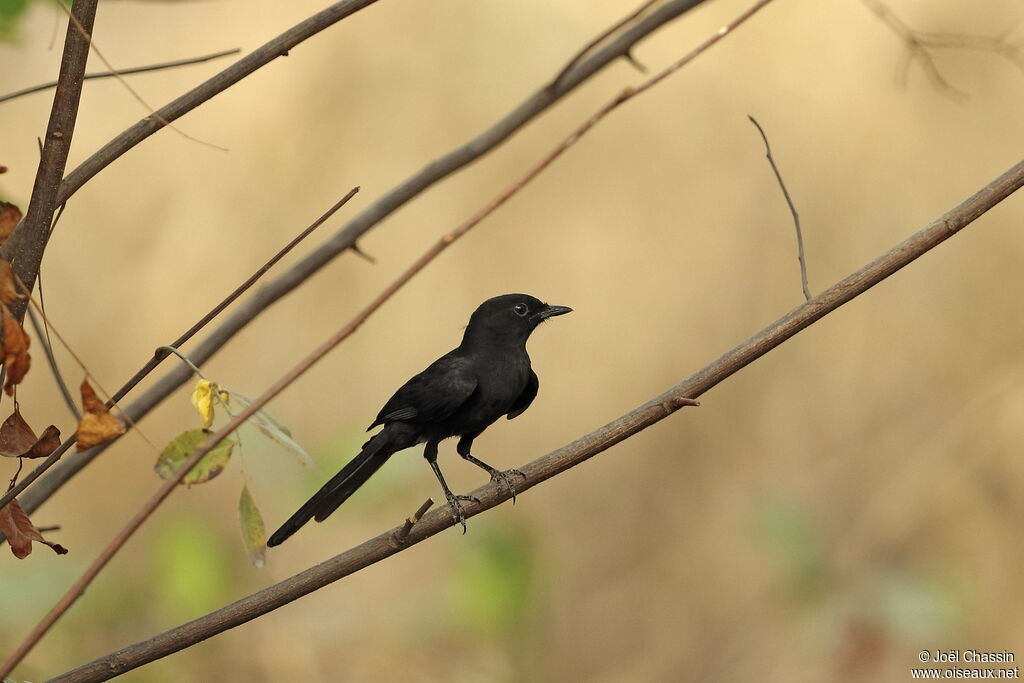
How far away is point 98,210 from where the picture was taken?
5.08 meters

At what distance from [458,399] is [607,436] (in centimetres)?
58

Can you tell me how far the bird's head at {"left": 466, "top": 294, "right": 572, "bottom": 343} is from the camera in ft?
6.97

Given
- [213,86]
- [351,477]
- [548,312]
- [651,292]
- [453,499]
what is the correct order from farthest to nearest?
[651,292]
[548,312]
[351,477]
[453,499]
[213,86]

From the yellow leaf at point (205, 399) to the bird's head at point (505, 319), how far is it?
2.70ft

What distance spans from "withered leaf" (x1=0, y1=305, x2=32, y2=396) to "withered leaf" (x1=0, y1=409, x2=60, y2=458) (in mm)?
243

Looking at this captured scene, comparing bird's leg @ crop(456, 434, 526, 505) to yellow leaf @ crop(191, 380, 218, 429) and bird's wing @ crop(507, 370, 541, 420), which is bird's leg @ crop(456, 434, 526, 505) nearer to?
bird's wing @ crop(507, 370, 541, 420)

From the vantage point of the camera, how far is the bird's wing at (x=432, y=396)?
1941mm

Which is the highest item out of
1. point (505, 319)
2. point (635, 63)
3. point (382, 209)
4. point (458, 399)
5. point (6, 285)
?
point (635, 63)

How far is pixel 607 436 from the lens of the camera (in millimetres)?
1447

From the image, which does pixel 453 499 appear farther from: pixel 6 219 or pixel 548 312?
pixel 6 219

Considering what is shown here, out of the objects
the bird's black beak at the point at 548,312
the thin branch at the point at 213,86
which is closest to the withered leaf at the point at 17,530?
the thin branch at the point at 213,86

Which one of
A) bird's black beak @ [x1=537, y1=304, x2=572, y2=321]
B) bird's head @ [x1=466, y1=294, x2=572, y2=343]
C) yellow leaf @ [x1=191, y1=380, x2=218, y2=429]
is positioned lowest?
yellow leaf @ [x1=191, y1=380, x2=218, y2=429]

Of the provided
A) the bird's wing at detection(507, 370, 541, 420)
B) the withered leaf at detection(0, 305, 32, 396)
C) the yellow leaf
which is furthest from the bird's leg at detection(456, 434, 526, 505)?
the withered leaf at detection(0, 305, 32, 396)

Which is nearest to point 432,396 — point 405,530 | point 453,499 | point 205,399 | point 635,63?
point 453,499
